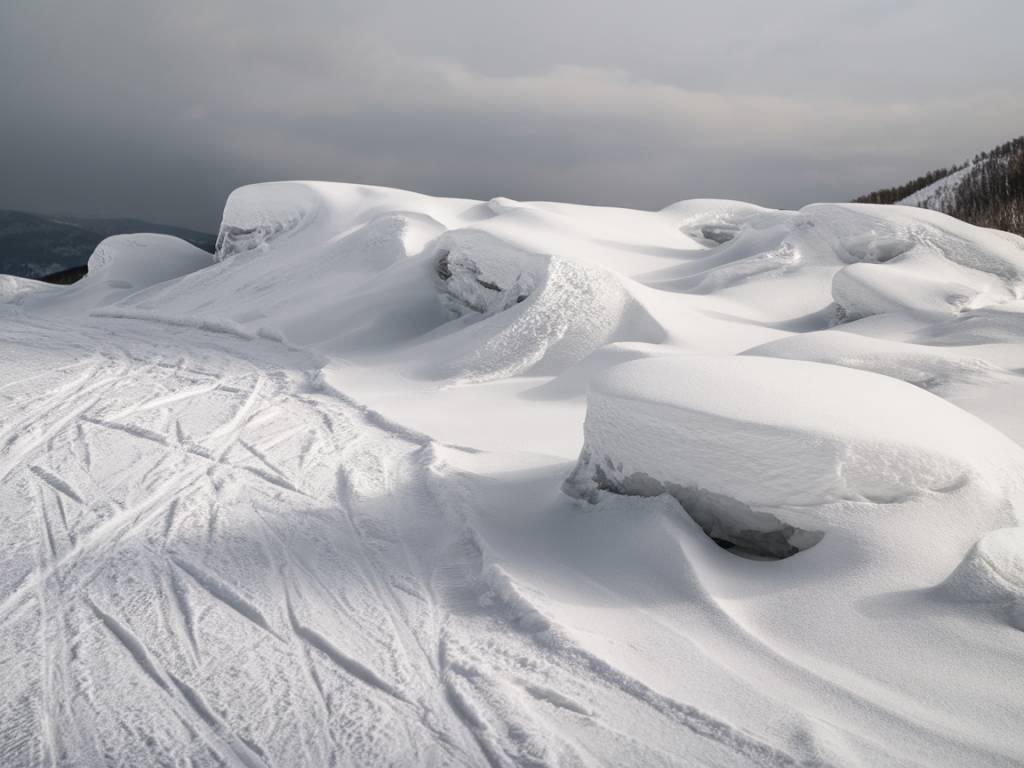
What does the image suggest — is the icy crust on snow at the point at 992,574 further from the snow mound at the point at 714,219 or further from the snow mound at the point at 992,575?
the snow mound at the point at 714,219

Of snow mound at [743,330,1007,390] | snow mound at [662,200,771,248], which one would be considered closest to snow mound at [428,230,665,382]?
snow mound at [743,330,1007,390]

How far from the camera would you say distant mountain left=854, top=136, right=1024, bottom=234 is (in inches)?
562

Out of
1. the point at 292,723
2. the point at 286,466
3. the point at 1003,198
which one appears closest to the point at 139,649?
the point at 292,723

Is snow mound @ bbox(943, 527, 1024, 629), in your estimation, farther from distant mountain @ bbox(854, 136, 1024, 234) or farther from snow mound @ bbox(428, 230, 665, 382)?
distant mountain @ bbox(854, 136, 1024, 234)

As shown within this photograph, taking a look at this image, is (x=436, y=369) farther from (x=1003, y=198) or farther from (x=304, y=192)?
(x=1003, y=198)

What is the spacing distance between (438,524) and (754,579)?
174 cm

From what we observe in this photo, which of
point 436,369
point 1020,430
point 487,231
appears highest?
point 487,231

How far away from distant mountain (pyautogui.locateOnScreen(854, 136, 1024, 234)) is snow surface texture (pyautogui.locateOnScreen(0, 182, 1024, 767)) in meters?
9.22

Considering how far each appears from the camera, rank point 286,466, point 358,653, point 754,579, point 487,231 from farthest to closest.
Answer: point 487,231, point 286,466, point 754,579, point 358,653

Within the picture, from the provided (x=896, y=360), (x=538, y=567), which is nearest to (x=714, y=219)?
(x=896, y=360)

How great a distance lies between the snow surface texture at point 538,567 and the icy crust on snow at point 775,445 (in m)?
0.02

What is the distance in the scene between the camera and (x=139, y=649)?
279 centimetres

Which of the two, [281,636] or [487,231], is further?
[487,231]

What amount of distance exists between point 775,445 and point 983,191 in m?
17.3
